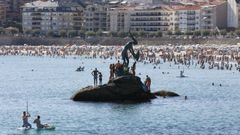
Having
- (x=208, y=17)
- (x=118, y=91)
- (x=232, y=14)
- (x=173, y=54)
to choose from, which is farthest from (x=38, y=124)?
(x=208, y=17)

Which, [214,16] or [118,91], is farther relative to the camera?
[214,16]

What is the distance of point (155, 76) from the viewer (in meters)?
91.8

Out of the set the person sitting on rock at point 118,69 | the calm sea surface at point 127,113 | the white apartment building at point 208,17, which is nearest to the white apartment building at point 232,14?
the white apartment building at point 208,17

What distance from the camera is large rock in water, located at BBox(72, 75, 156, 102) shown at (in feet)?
176

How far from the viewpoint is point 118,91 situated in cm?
5394

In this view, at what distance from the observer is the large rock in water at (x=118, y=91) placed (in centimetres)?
5350

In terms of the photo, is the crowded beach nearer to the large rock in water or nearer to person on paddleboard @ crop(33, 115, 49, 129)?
the large rock in water

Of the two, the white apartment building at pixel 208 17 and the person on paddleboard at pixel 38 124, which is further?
the white apartment building at pixel 208 17

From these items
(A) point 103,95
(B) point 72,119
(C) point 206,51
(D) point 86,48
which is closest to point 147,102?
(A) point 103,95

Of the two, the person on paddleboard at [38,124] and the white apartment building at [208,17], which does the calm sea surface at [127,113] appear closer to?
the person on paddleboard at [38,124]

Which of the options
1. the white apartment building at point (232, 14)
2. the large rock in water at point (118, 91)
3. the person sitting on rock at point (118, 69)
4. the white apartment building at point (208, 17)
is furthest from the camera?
the white apartment building at point (208, 17)

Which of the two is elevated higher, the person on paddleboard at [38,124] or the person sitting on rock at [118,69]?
the person sitting on rock at [118,69]

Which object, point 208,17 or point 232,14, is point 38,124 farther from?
point 208,17

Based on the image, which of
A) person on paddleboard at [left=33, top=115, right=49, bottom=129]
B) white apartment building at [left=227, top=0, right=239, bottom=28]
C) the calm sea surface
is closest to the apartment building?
white apartment building at [left=227, top=0, right=239, bottom=28]
